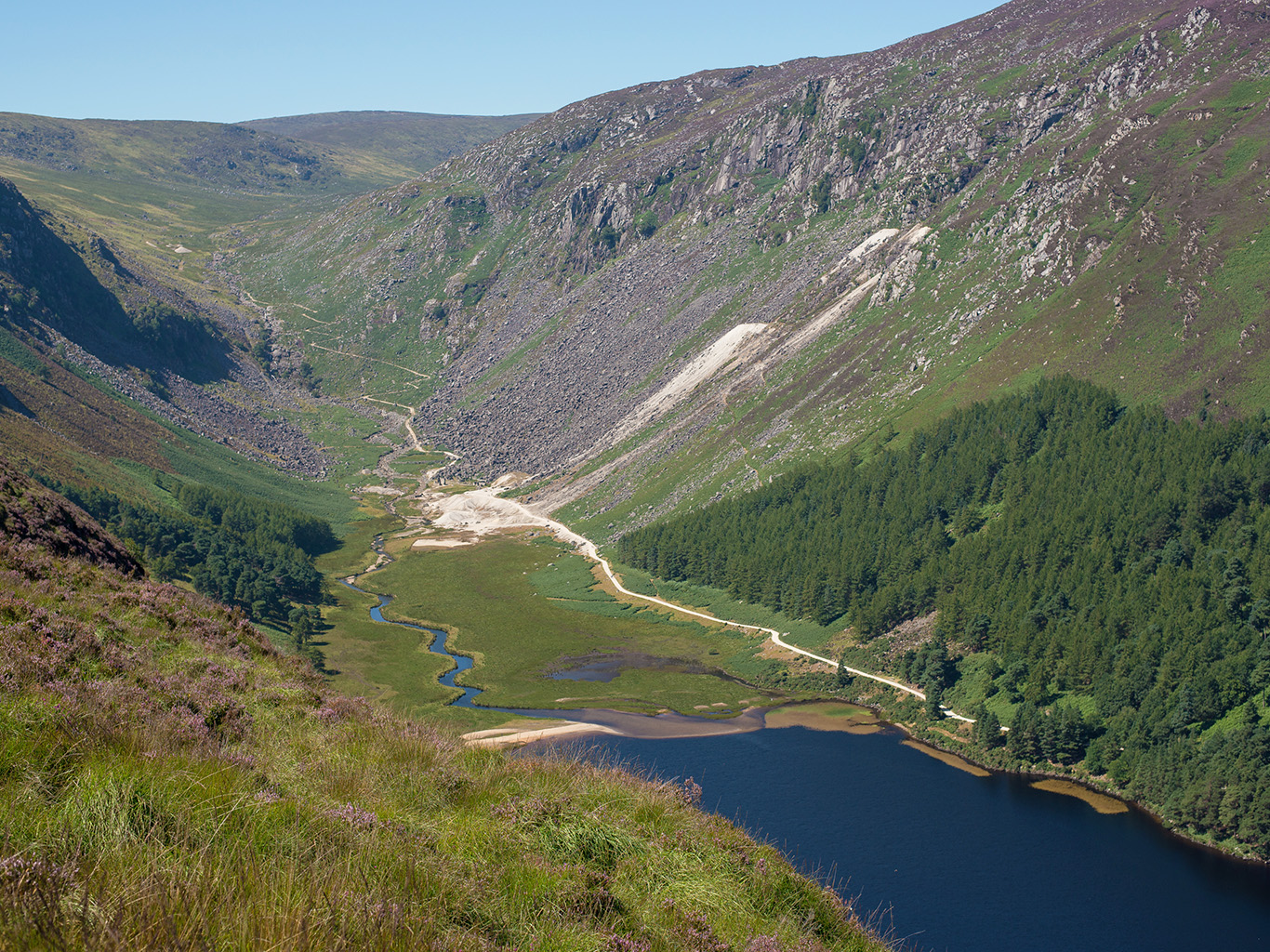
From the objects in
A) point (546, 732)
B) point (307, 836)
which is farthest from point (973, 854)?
point (307, 836)

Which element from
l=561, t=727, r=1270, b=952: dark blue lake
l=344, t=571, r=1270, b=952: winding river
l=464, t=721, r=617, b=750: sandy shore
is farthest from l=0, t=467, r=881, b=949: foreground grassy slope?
l=464, t=721, r=617, b=750: sandy shore

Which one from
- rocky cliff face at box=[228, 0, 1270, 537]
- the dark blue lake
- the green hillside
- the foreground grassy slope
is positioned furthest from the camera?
rocky cliff face at box=[228, 0, 1270, 537]

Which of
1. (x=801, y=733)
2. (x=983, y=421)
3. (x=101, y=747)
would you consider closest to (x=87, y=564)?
(x=101, y=747)

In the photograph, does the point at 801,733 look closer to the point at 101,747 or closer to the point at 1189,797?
the point at 1189,797

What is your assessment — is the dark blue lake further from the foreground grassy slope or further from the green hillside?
the foreground grassy slope

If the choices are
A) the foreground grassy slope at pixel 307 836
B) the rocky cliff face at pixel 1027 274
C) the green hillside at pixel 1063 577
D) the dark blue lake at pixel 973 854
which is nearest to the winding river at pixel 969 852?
the dark blue lake at pixel 973 854

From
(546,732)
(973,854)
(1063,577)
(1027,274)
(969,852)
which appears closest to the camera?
(973,854)

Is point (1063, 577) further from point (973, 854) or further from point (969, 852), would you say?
point (973, 854)
